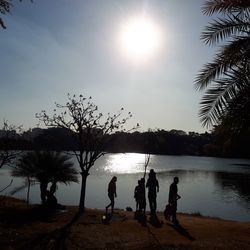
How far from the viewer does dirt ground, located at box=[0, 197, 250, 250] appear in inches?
399

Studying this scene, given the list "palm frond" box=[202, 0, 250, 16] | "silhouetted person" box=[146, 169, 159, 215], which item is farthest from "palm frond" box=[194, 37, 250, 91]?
"silhouetted person" box=[146, 169, 159, 215]

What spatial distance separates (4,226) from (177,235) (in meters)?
4.64

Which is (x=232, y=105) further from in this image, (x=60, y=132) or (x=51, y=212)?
(x=60, y=132)

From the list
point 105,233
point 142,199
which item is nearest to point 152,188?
point 142,199

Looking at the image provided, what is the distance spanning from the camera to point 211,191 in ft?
149

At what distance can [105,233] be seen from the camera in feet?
38.4

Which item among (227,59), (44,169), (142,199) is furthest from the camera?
(44,169)

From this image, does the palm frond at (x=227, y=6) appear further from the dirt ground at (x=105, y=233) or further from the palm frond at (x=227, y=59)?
the dirt ground at (x=105, y=233)

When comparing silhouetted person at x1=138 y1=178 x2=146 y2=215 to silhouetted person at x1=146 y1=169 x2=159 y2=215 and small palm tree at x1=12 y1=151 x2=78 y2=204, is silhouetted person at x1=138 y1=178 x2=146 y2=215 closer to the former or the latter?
silhouetted person at x1=146 y1=169 x2=159 y2=215

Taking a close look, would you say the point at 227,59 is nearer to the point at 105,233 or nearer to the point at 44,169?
the point at 105,233

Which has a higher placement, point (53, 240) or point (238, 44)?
point (238, 44)

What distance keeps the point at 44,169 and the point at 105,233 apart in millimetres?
7531

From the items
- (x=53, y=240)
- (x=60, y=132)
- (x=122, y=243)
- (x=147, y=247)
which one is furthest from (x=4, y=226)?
(x=60, y=132)

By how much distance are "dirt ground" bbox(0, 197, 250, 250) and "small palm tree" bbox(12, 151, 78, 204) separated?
343 centimetres
